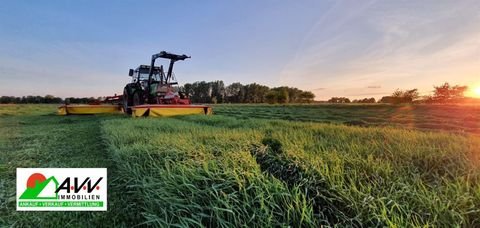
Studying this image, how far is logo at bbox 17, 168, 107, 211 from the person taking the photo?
188 centimetres

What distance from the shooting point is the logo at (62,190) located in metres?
1.88

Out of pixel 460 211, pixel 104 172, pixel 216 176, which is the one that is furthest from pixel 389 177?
pixel 104 172

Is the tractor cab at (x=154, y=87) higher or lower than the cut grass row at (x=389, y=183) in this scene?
higher

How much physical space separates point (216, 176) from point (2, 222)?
1379 millimetres

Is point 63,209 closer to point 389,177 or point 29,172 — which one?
point 29,172

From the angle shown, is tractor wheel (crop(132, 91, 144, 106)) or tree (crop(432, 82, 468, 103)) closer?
tractor wheel (crop(132, 91, 144, 106))

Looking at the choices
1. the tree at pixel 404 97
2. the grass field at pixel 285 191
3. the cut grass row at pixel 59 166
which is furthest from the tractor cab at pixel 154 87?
the tree at pixel 404 97

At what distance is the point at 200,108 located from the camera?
397 inches

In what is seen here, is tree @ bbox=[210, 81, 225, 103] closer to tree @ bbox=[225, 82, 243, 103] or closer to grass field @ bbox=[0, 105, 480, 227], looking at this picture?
tree @ bbox=[225, 82, 243, 103]

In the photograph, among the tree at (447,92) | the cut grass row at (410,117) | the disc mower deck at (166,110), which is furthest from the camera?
the tree at (447,92)

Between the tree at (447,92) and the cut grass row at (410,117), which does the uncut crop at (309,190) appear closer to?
the cut grass row at (410,117)

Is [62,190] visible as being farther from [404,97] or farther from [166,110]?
[404,97]

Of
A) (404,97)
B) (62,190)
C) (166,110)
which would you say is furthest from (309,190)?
(404,97)

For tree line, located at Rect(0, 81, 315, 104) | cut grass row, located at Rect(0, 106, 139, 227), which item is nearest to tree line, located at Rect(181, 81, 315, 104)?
tree line, located at Rect(0, 81, 315, 104)
